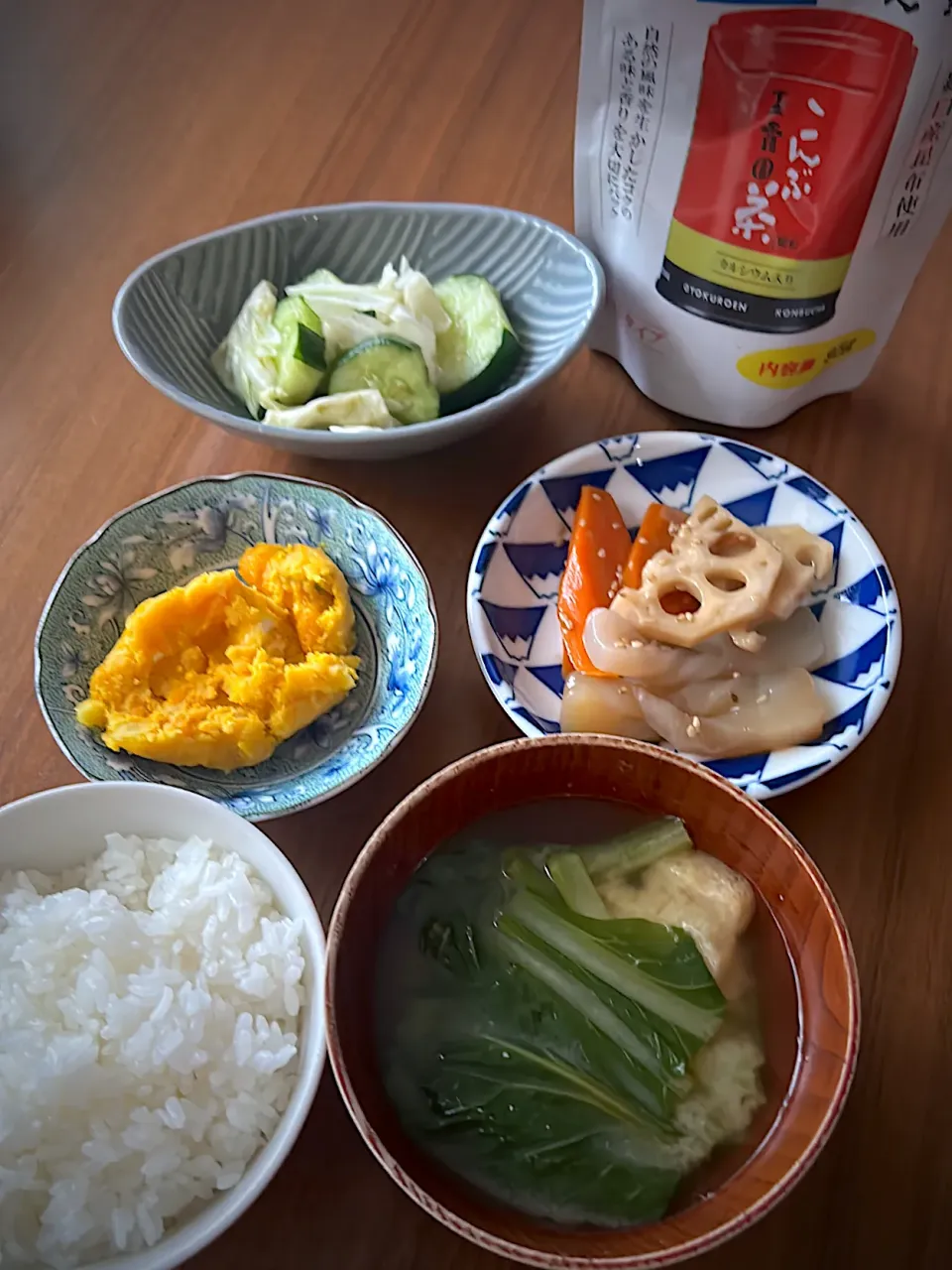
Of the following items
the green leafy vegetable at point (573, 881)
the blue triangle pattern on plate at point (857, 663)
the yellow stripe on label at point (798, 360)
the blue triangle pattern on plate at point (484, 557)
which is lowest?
the green leafy vegetable at point (573, 881)

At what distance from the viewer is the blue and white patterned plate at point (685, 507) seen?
85 cm

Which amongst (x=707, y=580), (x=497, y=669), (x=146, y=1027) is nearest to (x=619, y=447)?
(x=707, y=580)

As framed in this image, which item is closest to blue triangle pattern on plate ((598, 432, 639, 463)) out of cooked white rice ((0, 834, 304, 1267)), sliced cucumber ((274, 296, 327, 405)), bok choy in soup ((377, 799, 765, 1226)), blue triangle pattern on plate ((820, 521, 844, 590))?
blue triangle pattern on plate ((820, 521, 844, 590))

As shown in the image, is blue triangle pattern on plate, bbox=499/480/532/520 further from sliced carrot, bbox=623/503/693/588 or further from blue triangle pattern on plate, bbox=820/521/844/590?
blue triangle pattern on plate, bbox=820/521/844/590

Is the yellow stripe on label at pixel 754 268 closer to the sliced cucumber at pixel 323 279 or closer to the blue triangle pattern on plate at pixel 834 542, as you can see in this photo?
A: the blue triangle pattern on plate at pixel 834 542

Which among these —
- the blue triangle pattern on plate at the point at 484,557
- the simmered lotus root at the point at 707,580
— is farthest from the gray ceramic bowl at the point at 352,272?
the simmered lotus root at the point at 707,580

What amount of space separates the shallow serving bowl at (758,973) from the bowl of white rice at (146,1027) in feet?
0.29

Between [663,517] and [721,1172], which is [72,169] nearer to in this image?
[663,517]

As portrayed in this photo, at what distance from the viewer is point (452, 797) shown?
0.65 meters

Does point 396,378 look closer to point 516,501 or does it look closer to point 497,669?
point 516,501

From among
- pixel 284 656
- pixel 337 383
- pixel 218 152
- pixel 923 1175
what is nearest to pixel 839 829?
pixel 923 1175

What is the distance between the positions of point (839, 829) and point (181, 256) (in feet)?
2.94

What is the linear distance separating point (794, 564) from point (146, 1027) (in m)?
0.66

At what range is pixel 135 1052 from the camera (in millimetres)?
648
